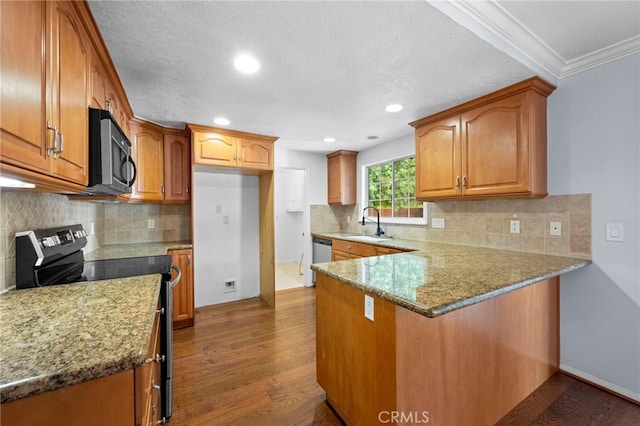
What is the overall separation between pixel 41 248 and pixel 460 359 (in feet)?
7.35

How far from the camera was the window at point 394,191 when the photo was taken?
11.7 feet

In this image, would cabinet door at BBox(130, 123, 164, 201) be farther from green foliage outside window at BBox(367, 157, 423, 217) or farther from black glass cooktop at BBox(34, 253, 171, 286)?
green foliage outside window at BBox(367, 157, 423, 217)

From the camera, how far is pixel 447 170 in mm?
2592

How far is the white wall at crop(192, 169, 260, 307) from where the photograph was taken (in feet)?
11.6

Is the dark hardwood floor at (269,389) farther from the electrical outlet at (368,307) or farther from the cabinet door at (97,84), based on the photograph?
the cabinet door at (97,84)

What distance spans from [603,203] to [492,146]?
0.81 meters

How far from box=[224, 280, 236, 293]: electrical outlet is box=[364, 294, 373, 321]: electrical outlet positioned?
2808mm

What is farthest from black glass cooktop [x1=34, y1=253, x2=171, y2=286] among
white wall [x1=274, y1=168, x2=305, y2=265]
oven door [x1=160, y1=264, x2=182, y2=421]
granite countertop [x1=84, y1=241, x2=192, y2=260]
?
white wall [x1=274, y1=168, x2=305, y2=265]

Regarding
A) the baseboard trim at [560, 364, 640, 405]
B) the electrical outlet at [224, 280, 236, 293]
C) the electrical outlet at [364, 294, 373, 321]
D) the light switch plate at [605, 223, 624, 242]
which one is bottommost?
the baseboard trim at [560, 364, 640, 405]

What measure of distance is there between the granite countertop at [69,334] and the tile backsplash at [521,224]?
2.67m

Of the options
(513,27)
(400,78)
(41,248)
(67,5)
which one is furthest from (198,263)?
(513,27)

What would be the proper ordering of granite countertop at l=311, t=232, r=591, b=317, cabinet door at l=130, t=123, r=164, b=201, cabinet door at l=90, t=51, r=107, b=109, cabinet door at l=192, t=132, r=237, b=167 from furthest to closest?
1. cabinet door at l=192, t=132, r=237, b=167
2. cabinet door at l=130, t=123, r=164, b=201
3. cabinet door at l=90, t=51, r=107, b=109
4. granite countertop at l=311, t=232, r=591, b=317

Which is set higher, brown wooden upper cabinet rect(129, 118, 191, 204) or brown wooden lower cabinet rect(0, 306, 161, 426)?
brown wooden upper cabinet rect(129, 118, 191, 204)

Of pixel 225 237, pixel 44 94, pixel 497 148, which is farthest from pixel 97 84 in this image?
pixel 497 148
